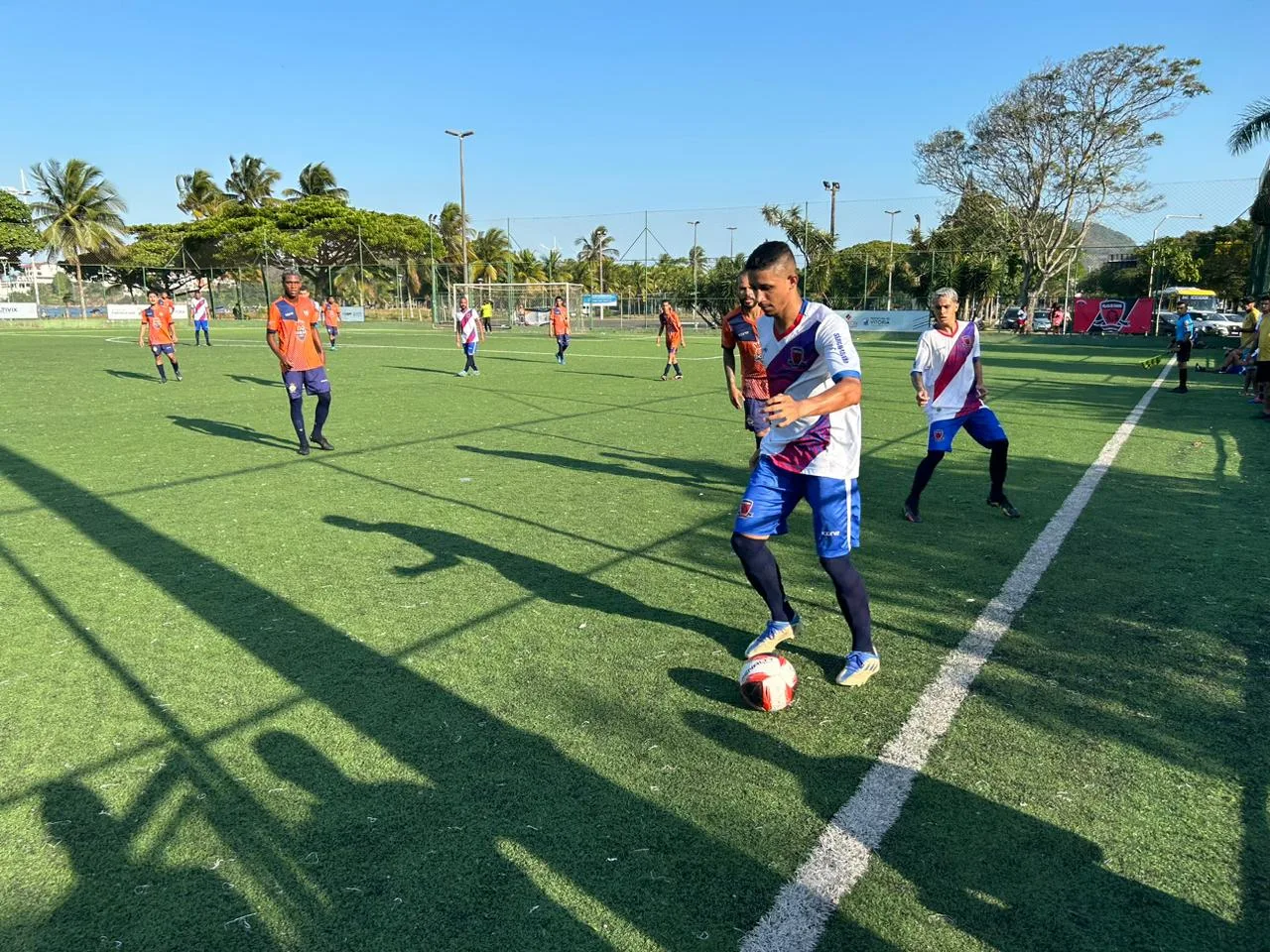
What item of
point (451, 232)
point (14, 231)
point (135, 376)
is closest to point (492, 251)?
point (451, 232)

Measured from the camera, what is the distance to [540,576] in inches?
211

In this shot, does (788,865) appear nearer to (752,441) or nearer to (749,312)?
(749,312)

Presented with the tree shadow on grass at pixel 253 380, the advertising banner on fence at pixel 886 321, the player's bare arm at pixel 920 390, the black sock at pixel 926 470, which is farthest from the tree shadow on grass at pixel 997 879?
the advertising banner on fence at pixel 886 321

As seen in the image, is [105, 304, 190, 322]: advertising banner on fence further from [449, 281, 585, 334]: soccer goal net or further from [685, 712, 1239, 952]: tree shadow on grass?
[685, 712, 1239, 952]: tree shadow on grass

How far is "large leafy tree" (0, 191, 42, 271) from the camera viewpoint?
52469 millimetres

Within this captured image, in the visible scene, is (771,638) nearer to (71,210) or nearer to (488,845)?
(488,845)

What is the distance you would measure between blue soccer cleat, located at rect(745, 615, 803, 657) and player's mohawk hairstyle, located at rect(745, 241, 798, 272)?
71.0 inches

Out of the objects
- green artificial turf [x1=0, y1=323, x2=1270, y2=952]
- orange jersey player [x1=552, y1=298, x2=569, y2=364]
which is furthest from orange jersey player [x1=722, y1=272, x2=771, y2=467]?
orange jersey player [x1=552, y1=298, x2=569, y2=364]

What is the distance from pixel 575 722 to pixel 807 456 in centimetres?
160

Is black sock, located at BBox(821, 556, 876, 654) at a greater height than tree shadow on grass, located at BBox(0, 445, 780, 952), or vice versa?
black sock, located at BBox(821, 556, 876, 654)

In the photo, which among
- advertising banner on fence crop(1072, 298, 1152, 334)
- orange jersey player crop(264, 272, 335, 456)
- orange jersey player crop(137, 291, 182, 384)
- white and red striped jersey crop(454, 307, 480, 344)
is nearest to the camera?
orange jersey player crop(264, 272, 335, 456)

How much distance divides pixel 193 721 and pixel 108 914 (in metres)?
1.16

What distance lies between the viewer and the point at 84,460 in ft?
29.7

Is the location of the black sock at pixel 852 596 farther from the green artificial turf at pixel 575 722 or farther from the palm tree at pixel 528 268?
the palm tree at pixel 528 268
